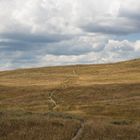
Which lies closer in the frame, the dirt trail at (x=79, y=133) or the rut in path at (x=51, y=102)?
the dirt trail at (x=79, y=133)

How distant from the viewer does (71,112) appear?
80.7 m

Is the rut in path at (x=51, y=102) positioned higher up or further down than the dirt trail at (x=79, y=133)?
further down

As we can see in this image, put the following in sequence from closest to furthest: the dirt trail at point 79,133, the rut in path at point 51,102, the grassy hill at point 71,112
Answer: the dirt trail at point 79,133
the grassy hill at point 71,112
the rut in path at point 51,102

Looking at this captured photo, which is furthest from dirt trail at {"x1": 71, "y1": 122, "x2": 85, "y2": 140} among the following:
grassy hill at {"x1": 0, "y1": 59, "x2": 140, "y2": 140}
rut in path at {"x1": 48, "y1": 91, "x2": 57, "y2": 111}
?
rut in path at {"x1": 48, "y1": 91, "x2": 57, "y2": 111}

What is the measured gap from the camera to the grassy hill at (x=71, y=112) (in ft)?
121

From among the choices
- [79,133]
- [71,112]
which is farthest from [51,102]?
[79,133]

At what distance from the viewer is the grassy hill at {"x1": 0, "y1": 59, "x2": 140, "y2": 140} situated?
37.0 m

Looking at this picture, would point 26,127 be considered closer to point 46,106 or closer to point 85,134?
point 85,134

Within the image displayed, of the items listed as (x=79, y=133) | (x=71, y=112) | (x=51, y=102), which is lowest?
(x=71, y=112)

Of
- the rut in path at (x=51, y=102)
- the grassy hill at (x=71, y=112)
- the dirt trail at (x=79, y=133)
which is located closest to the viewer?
the dirt trail at (x=79, y=133)

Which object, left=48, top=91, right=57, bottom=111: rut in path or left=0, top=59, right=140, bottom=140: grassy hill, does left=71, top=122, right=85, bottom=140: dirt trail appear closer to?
left=0, top=59, right=140, bottom=140: grassy hill

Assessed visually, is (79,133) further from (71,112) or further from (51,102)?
(51,102)

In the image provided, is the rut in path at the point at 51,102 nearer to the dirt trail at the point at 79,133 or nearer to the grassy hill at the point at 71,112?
the grassy hill at the point at 71,112

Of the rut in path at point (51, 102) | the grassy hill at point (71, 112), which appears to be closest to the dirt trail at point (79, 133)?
the grassy hill at point (71, 112)
